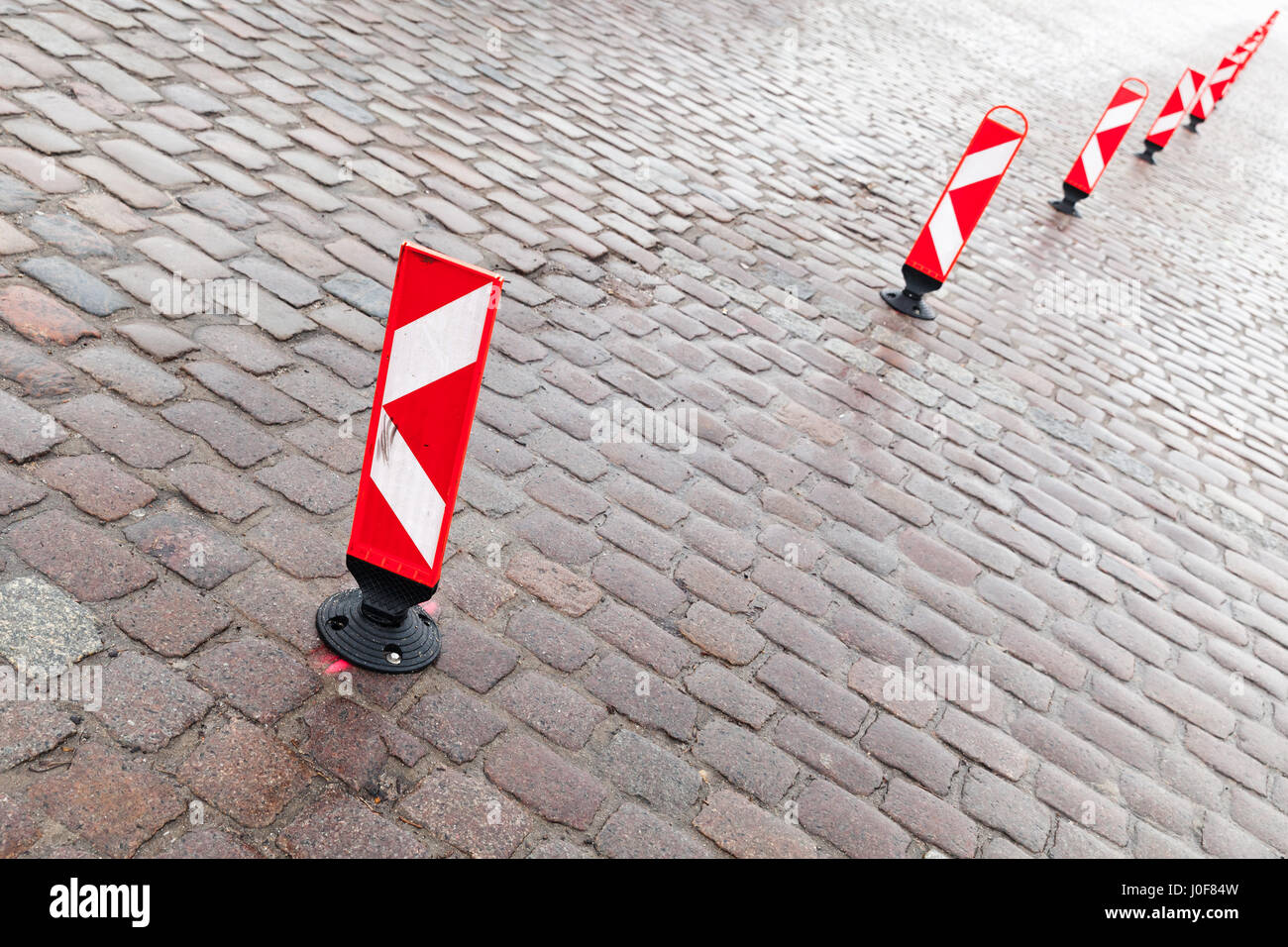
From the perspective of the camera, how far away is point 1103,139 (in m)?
8.56

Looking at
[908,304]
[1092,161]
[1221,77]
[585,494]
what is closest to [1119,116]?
[1092,161]

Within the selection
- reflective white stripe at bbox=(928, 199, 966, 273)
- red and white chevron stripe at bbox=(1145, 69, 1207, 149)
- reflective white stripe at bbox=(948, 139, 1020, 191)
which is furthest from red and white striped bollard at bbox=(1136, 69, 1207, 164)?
reflective white stripe at bbox=(928, 199, 966, 273)

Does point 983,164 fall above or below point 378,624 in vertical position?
above

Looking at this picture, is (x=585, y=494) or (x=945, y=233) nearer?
(x=585, y=494)

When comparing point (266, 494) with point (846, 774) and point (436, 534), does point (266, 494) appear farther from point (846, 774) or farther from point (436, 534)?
point (846, 774)

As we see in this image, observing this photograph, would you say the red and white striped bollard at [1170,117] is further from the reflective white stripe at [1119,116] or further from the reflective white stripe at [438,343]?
the reflective white stripe at [438,343]

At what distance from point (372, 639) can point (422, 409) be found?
0.72 metres

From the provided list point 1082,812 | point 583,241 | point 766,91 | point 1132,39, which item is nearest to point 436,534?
point 1082,812

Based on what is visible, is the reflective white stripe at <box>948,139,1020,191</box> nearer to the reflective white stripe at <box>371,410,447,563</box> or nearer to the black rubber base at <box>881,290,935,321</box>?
the black rubber base at <box>881,290,935,321</box>

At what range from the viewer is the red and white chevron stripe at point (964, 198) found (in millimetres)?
5426

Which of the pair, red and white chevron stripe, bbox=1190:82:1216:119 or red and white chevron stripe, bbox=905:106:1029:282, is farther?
red and white chevron stripe, bbox=1190:82:1216:119

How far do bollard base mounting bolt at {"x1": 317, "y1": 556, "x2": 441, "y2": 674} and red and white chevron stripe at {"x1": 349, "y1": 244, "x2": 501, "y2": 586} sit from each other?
6cm

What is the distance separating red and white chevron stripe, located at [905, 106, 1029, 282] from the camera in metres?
5.43

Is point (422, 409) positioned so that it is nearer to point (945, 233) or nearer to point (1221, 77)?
point (945, 233)
